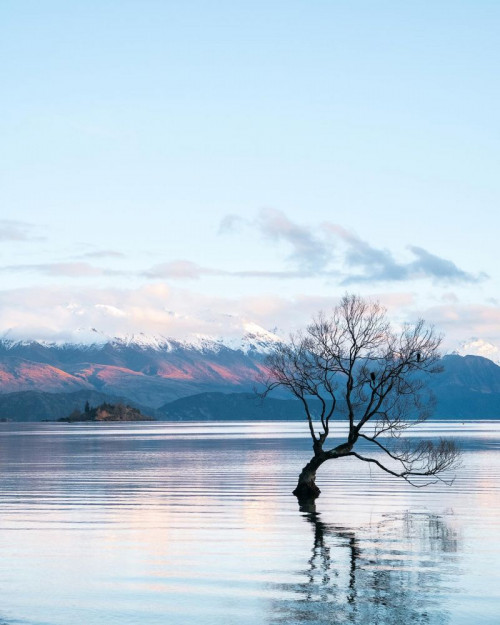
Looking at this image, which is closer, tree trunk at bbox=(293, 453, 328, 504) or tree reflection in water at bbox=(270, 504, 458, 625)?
tree reflection in water at bbox=(270, 504, 458, 625)

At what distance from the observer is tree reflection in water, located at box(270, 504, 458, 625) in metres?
26.0

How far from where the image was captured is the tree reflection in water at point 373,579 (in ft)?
Answer: 85.4

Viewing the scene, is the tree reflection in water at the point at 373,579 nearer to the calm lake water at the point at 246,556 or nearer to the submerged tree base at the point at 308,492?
the calm lake water at the point at 246,556

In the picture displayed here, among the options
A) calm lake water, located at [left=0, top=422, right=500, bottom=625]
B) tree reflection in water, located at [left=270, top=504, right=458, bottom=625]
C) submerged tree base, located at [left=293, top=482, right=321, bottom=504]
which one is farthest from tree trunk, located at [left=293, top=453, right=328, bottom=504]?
tree reflection in water, located at [left=270, top=504, right=458, bottom=625]

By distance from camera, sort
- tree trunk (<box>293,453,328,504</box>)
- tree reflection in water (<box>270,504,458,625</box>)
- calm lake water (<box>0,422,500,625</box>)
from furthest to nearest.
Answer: tree trunk (<box>293,453,328,504</box>) → calm lake water (<box>0,422,500,625</box>) → tree reflection in water (<box>270,504,458,625</box>)

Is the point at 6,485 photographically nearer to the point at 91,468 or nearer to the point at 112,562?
the point at 91,468

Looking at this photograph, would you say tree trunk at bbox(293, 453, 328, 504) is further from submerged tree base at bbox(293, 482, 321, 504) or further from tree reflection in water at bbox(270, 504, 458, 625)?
tree reflection in water at bbox(270, 504, 458, 625)

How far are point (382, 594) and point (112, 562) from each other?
1075 centimetres

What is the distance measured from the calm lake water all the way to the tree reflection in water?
6cm

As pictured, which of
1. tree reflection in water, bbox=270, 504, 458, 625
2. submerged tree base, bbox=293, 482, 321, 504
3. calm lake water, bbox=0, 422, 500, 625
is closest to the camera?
tree reflection in water, bbox=270, 504, 458, 625

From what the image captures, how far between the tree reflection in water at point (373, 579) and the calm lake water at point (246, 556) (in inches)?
2.4

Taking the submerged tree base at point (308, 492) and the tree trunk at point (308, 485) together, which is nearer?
the tree trunk at point (308, 485)

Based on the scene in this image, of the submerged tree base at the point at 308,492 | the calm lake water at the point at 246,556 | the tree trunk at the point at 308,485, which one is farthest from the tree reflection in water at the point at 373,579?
the submerged tree base at the point at 308,492

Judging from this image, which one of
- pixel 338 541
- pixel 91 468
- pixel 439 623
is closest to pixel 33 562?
pixel 338 541
